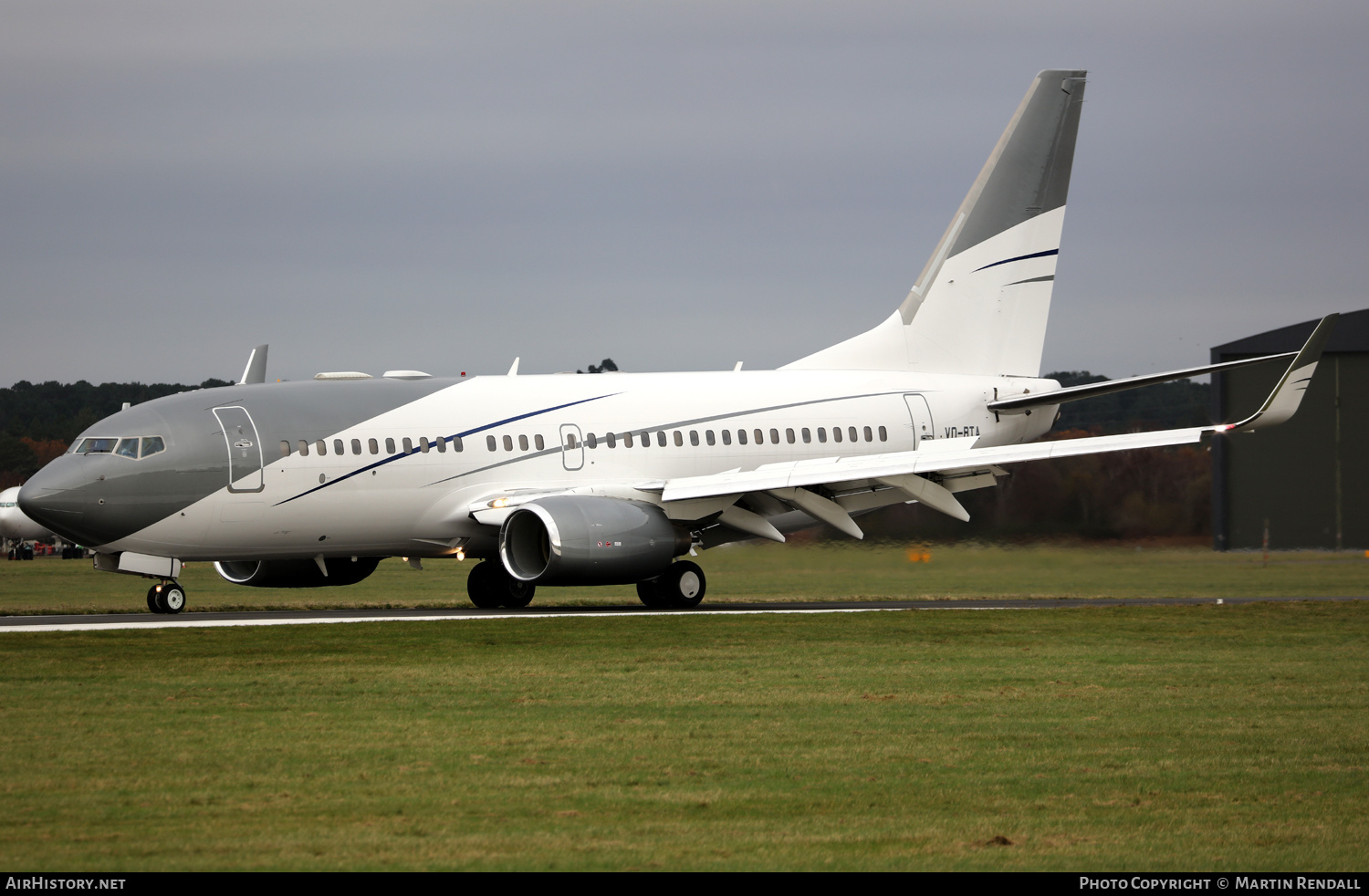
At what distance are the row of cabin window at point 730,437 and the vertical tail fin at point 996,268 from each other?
2.28 metres

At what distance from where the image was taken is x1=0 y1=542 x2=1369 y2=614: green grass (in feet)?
104

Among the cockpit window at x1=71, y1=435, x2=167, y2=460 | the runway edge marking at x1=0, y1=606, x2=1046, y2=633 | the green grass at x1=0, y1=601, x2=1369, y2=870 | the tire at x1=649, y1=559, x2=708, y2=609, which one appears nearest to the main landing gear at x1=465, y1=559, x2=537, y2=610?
the tire at x1=649, y1=559, x2=708, y2=609

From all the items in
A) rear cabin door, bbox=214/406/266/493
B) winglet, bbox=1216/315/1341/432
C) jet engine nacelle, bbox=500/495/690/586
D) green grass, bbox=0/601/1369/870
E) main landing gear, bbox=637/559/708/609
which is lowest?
green grass, bbox=0/601/1369/870

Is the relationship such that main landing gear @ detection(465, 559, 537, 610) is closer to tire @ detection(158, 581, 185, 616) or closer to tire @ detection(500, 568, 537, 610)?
tire @ detection(500, 568, 537, 610)

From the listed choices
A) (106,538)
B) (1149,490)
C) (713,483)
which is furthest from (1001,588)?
(106,538)

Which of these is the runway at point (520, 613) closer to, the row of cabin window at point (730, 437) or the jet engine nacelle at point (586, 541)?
the jet engine nacelle at point (586, 541)

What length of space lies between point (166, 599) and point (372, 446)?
165 inches

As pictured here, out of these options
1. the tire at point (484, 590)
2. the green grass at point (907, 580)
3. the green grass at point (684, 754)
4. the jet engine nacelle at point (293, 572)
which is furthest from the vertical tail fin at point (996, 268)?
the green grass at point (684, 754)

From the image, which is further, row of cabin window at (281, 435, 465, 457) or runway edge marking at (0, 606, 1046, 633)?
row of cabin window at (281, 435, 465, 457)

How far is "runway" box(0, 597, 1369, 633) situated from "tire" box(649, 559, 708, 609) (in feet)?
0.83

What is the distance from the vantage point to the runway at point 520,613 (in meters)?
24.0

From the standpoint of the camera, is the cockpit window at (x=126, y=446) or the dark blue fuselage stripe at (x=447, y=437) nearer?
the cockpit window at (x=126, y=446)

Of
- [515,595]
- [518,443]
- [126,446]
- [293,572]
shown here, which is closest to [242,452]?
[126,446]

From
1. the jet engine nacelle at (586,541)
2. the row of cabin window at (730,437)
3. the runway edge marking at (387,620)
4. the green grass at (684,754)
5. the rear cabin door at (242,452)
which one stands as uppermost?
the row of cabin window at (730,437)
